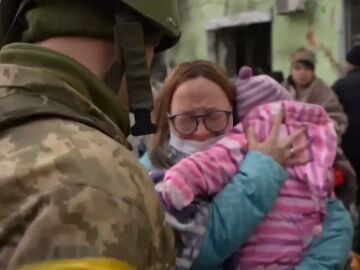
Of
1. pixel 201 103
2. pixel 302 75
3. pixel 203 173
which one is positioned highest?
pixel 201 103

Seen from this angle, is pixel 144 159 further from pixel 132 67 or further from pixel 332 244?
pixel 132 67

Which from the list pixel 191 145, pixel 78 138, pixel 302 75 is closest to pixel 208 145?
pixel 191 145

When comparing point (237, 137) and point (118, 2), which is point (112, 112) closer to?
point (118, 2)

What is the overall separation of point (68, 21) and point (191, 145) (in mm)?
1011

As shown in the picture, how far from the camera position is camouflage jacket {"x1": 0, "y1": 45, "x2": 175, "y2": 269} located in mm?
1374

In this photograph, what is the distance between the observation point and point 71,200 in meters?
1.39

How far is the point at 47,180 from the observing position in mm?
1408

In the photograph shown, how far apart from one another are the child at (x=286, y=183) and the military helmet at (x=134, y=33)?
0.58 metres

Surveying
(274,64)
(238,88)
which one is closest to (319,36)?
(274,64)

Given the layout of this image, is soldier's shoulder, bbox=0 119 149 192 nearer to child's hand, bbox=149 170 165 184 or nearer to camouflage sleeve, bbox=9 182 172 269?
camouflage sleeve, bbox=9 182 172 269

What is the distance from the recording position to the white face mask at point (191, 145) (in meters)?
2.63

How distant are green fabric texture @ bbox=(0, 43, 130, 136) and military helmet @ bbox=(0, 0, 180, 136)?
0.05 m

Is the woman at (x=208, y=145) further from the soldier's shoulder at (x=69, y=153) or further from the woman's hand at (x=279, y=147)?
the soldier's shoulder at (x=69, y=153)

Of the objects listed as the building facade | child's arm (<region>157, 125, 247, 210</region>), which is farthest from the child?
the building facade
